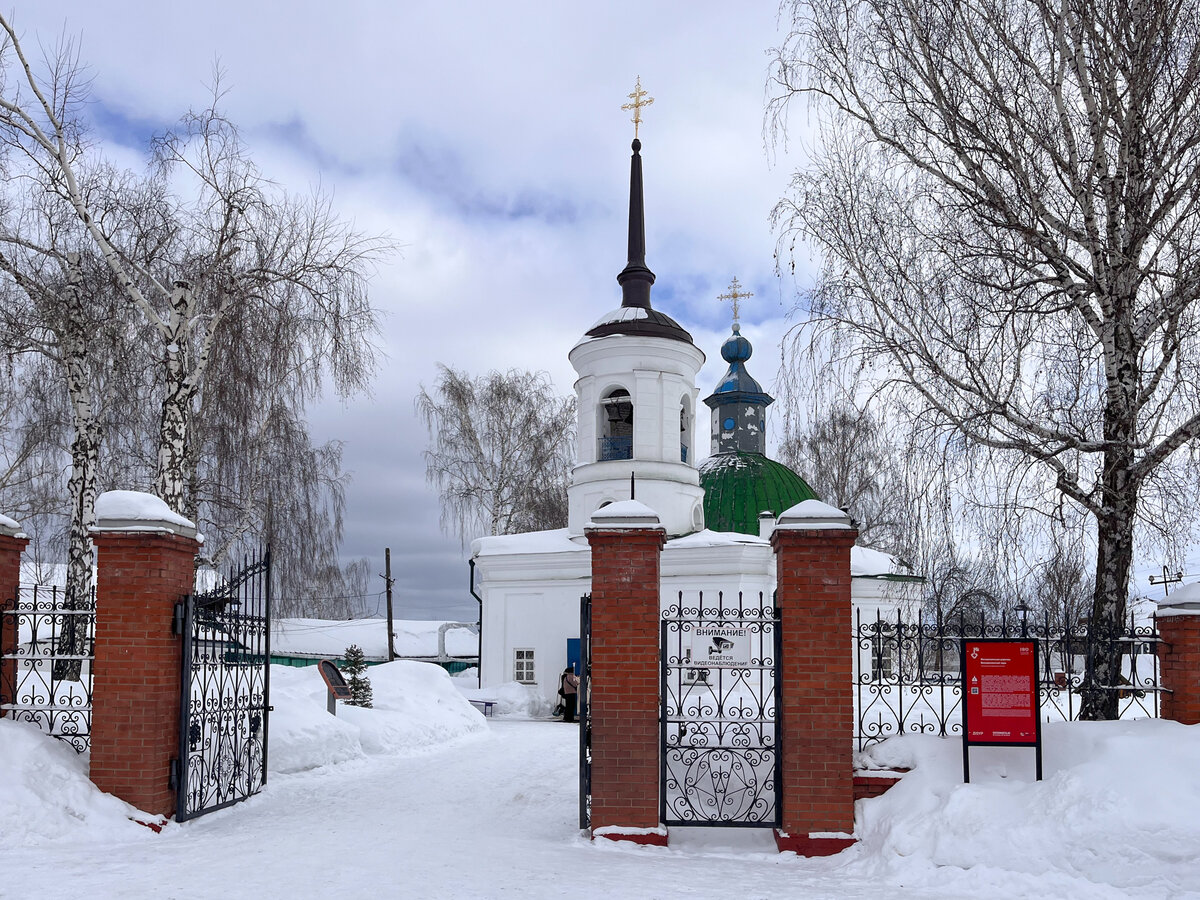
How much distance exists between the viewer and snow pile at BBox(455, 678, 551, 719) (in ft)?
75.7

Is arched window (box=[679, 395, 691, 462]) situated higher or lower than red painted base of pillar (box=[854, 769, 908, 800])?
higher

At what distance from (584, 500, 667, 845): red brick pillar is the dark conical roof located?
51.1 ft

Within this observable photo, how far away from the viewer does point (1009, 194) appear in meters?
9.19

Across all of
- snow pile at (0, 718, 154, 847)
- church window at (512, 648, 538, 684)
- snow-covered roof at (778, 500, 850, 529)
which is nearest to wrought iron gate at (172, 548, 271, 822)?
snow pile at (0, 718, 154, 847)

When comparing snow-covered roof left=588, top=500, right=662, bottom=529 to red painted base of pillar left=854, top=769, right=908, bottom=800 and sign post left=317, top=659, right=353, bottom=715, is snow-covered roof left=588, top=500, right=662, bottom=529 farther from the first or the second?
sign post left=317, top=659, right=353, bottom=715

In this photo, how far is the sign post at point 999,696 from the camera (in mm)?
7750

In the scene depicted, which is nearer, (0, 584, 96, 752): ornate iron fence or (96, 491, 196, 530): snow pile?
(96, 491, 196, 530): snow pile

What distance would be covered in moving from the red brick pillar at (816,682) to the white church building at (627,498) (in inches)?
549

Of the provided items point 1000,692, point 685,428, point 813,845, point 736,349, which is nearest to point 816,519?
point 1000,692

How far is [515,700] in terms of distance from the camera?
23250 millimetres

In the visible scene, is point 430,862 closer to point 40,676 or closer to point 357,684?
point 40,676

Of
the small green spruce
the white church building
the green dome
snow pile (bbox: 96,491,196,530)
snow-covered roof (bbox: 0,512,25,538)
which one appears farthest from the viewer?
the green dome

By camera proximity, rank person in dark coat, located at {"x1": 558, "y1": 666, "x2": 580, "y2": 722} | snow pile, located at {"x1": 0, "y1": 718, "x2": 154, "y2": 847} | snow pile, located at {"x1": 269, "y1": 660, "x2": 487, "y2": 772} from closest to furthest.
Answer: snow pile, located at {"x1": 0, "y1": 718, "x2": 154, "y2": 847}, snow pile, located at {"x1": 269, "y1": 660, "x2": 487, "y2": 772}, person in dark coat, located at {"x1": 558, "y1": 666, "x2": 580, "y2": 722}

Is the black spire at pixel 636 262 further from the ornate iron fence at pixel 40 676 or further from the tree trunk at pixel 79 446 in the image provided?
the ornate iron fence at pixel 40 676
